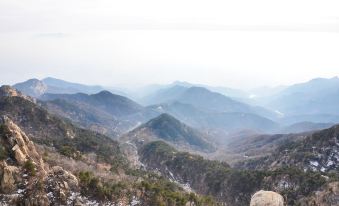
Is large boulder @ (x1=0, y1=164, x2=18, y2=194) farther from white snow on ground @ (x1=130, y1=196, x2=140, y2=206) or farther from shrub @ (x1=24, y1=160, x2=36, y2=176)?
white snow on ground @ (x1=130, y1=196, x2=140, y2=206)

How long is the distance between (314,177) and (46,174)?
101328mm

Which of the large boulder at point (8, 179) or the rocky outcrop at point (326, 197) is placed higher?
the large boulder at point (8, 179)

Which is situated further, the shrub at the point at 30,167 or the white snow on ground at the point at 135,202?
the white snow on ground at the point at 135,202

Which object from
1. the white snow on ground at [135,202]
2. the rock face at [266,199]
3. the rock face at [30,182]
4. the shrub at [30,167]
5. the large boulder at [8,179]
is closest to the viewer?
the rock face at [30,182]

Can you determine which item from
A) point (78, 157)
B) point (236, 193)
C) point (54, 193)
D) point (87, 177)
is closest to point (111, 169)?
point (78, 157)

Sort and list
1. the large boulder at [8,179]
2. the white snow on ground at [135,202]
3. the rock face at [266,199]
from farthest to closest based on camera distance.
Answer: the white snow on ground at [135,202]
the rock face at [266,199]
the large boulder at [8,179]

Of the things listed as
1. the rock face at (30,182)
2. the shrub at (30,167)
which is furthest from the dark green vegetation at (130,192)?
the shrub at (30,167)

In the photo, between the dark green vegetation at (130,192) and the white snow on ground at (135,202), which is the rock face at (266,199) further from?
the white snow on ground at (135,202)

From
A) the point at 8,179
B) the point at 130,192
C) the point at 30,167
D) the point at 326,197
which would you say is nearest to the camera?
the point at 8,179

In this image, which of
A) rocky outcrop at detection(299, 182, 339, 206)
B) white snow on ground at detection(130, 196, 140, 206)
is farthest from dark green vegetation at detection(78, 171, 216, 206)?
rocky outcrop at detection(299, 182, 339, 206)

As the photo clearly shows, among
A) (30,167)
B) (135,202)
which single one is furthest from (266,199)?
(30,167)

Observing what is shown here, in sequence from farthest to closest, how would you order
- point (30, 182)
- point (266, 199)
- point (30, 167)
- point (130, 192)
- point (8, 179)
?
point (130, 192), point (30, 167), point (266, 199), point (30, 182), point (8, 179)

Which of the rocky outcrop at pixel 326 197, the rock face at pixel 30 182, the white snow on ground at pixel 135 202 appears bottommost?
the rocky outcrop at pixel 326 197

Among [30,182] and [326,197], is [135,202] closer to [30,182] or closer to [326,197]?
[30,182]
